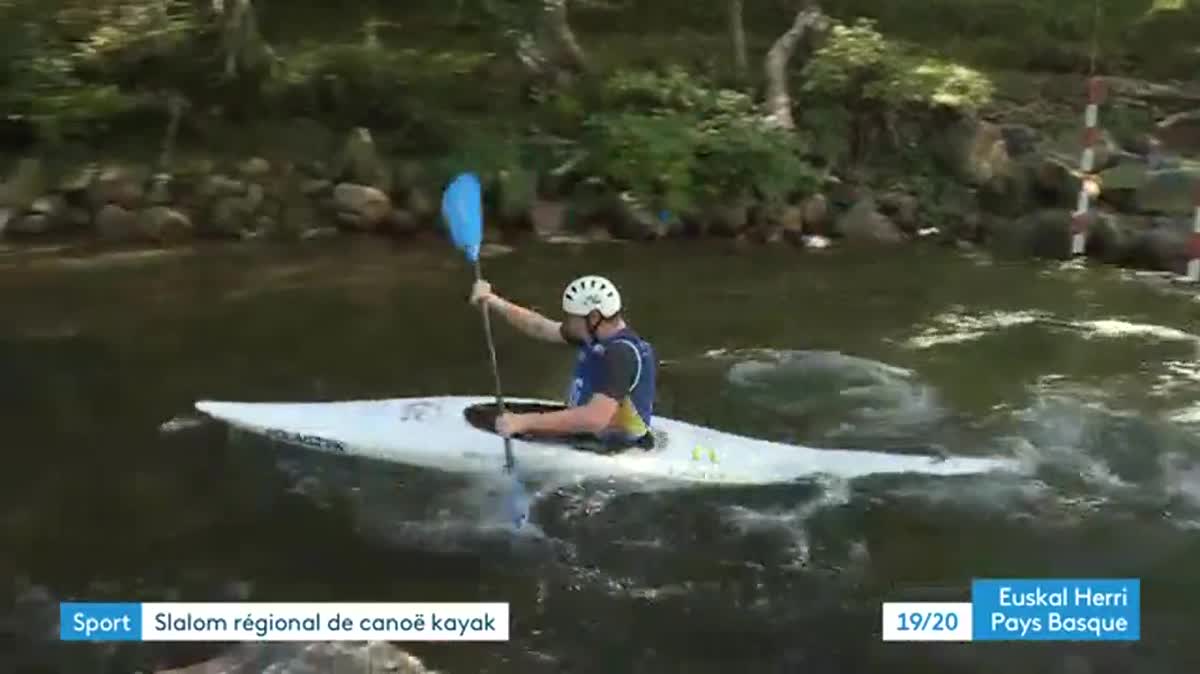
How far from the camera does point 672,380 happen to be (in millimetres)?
3604

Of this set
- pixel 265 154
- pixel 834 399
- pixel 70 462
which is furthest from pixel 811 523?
pixel 265 154

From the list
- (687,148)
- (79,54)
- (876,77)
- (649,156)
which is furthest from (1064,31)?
(79,54)

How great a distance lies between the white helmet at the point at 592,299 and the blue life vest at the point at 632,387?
0.06 m

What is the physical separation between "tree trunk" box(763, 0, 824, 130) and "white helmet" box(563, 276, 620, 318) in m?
3.33

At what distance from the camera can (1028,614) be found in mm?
1938

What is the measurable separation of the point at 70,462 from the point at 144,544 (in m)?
0.46

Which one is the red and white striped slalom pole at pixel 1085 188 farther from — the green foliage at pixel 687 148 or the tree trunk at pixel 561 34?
the tree trunk at pixel 561 34

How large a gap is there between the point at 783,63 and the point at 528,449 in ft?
13.2

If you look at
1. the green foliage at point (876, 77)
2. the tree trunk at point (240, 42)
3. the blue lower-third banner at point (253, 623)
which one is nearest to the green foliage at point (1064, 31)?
the green foliage at point (876, 77)

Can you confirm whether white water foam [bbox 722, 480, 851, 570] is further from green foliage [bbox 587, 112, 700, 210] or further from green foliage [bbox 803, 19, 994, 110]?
green foliage [bbox 803, 19, 994, 110]

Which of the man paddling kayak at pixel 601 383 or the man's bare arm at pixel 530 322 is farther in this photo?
the man's bare arm at pixel 530 322

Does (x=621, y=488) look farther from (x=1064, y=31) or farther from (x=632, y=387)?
(x=1064, y=31)

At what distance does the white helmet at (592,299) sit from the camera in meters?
2.71

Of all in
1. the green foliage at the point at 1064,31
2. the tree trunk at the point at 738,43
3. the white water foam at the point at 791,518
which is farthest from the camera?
the green foliage at the point at 1064,31
